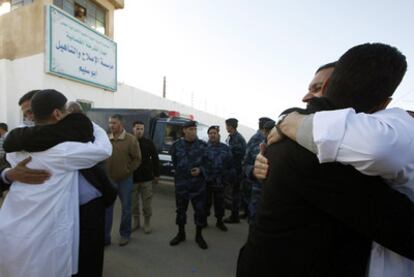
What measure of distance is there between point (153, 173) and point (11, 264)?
3161 millimetres

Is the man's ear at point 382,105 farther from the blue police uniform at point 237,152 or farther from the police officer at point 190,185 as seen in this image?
the blue police uniform at point 237,152

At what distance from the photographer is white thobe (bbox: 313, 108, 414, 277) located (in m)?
0.66

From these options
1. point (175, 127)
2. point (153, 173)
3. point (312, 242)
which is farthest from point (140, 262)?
point (175, 127)

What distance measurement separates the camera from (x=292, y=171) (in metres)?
0.85

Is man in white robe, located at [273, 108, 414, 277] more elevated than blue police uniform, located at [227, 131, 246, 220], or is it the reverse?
man in white robe, located at [273, 108, 414, 277]

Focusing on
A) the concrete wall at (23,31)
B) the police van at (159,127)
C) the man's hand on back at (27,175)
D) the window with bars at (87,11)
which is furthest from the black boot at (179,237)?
the window with bars at (87,11)

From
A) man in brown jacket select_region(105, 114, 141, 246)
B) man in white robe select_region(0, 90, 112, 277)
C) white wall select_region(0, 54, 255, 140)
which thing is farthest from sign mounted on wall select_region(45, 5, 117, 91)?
man in white robe select_region(0, 90, 112, 277)

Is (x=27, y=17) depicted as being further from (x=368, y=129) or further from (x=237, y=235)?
(x=368, y=129)

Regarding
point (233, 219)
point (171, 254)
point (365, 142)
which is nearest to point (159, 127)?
point (233, 219)

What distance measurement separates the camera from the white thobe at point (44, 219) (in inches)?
57.3

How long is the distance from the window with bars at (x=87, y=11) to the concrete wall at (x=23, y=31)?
0.93 meters

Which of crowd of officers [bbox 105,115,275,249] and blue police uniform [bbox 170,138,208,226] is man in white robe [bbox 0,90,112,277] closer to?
crowd of officers [bbox 105,115,275,249]

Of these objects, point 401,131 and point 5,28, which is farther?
point 5,28

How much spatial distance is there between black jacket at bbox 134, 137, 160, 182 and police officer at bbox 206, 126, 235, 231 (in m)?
0.95
